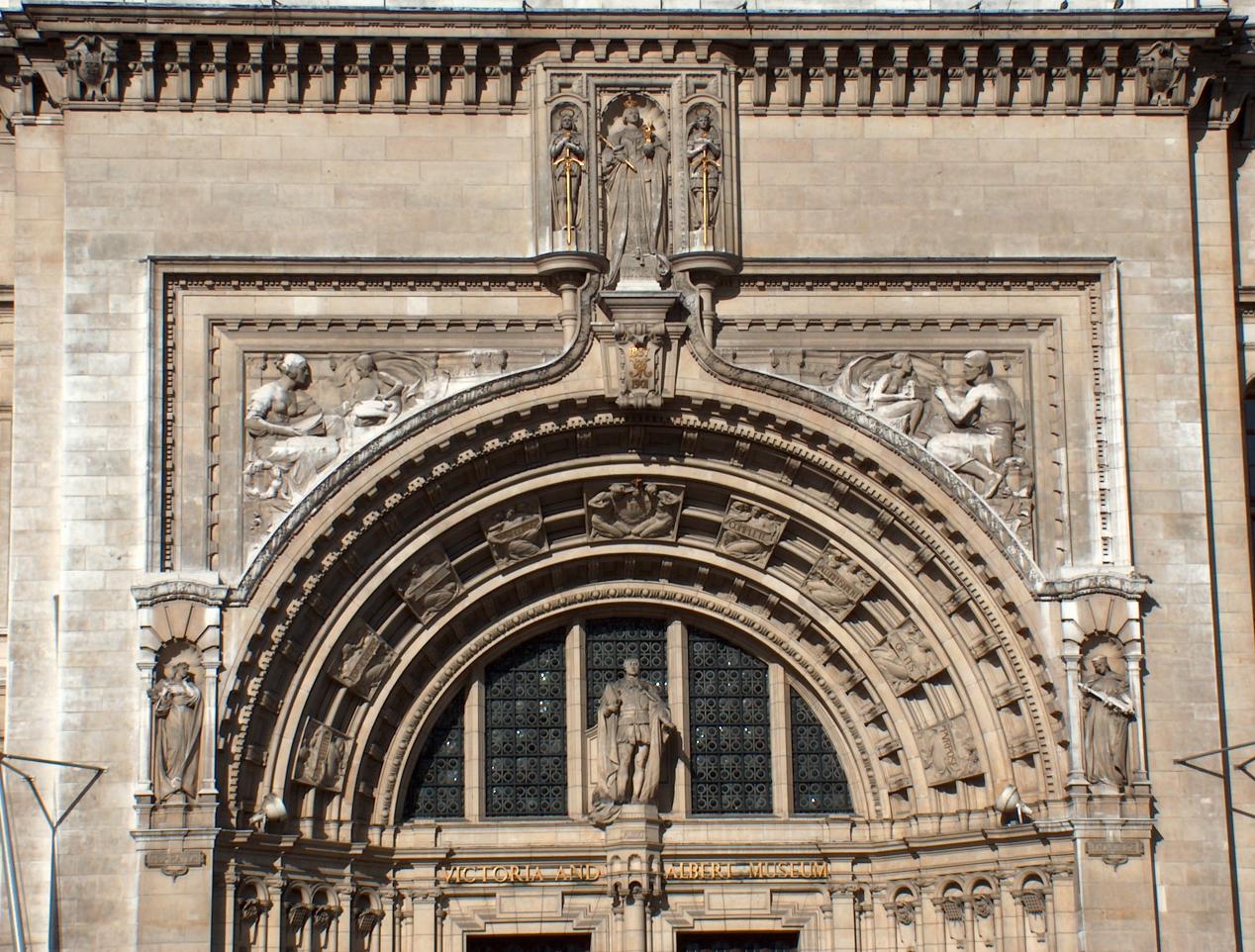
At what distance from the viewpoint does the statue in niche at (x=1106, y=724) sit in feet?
91.4

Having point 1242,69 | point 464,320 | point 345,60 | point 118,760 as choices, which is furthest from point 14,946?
point 1242,69

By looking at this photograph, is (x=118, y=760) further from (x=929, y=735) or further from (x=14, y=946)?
(x=929, y=735)

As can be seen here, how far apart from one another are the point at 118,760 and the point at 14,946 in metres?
2.19

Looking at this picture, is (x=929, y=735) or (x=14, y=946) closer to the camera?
(x=14, y=946)

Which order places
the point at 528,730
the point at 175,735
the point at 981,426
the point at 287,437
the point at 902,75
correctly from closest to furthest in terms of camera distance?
the point at 175,735, the point at 287,437, the point at 981,426, the point at 902,75, the point at 528,730

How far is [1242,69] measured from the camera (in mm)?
30391

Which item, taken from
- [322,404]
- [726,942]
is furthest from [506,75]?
[726,942]

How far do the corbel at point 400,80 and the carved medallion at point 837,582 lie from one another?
695 cm

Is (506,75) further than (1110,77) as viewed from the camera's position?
No

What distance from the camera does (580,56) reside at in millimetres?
29406

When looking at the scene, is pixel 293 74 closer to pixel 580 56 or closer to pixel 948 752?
pixel 580 56

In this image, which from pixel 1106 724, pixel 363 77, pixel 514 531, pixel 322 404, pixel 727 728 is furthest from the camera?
pixel 727 728

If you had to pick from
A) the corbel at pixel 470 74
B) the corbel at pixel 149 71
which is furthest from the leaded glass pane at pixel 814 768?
the corbel at pixel 149 71

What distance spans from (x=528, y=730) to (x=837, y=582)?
4.07m
